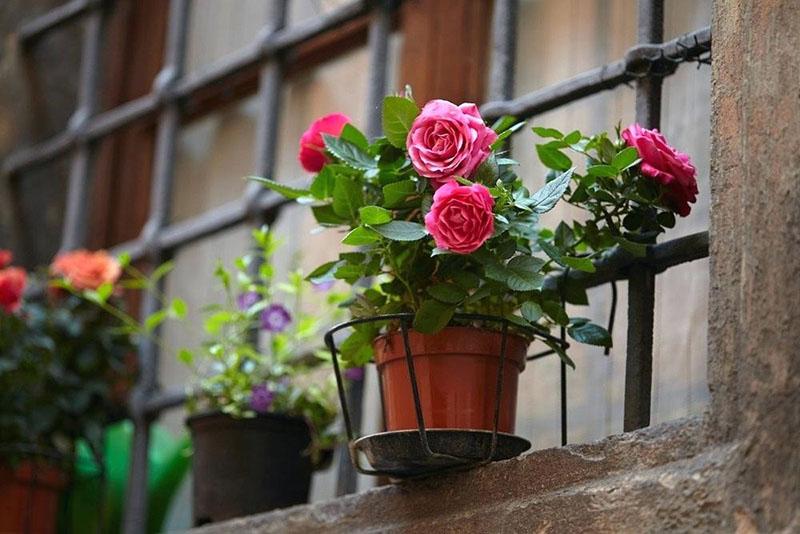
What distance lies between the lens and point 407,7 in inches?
95.7

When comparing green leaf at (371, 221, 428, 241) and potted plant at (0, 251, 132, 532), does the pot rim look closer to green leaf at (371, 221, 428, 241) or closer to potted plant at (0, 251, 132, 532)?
green leaf at (371, 221, 428, 241)

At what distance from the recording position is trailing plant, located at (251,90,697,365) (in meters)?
1.48

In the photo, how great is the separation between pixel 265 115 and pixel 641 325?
103cm

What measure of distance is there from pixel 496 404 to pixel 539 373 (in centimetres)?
50

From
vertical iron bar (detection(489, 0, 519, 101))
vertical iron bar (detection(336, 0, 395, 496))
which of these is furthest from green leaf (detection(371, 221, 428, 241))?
vertical iron bar (detection(336, 0, 395, 496))

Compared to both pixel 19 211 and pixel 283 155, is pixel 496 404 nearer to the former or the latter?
pixel 283 155

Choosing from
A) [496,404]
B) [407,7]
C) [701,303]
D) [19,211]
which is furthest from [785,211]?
[19,211]

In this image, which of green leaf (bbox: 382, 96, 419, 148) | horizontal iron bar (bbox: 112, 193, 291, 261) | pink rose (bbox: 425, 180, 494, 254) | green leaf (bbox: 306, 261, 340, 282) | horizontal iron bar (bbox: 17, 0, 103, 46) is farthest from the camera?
horizontal iron bar (bbox: 17, 0, 103, 46)

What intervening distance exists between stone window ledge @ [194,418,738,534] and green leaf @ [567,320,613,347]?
186 mm

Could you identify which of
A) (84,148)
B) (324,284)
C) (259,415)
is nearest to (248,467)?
(259,415)

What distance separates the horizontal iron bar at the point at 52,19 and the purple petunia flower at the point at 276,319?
45.5 inches

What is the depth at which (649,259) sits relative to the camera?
5.23ft

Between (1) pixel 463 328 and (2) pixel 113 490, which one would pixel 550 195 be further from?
(2) pixel 113 490

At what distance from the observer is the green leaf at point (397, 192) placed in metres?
1.54
